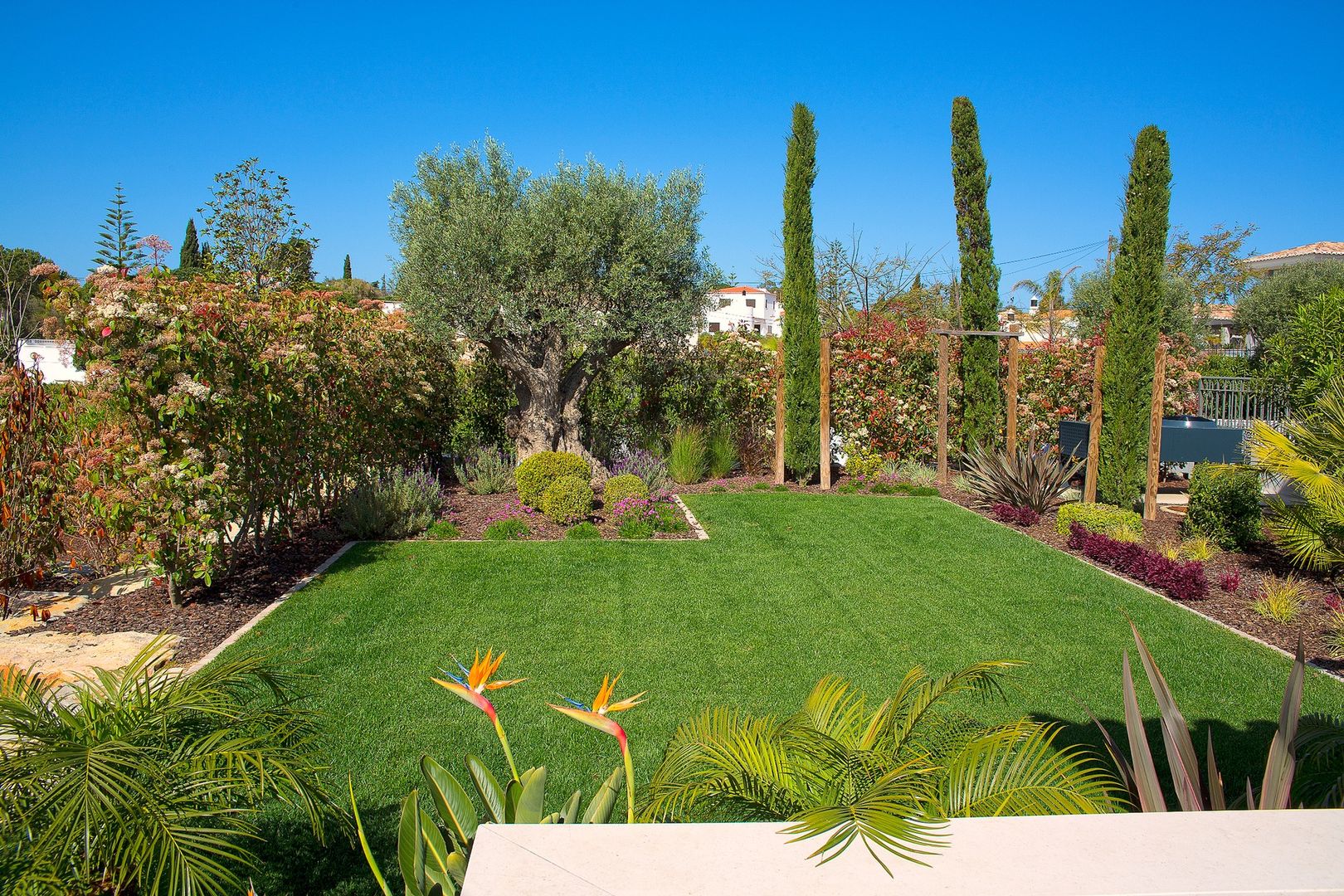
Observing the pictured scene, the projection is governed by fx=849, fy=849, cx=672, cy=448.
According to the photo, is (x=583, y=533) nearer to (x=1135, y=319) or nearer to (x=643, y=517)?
(x=643, y=517)

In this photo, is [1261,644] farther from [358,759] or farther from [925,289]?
[925,289]

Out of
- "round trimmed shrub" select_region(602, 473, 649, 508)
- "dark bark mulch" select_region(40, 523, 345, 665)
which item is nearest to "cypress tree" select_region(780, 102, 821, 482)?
"round trimmed shrub" select_region(602, 473, 649, 508)

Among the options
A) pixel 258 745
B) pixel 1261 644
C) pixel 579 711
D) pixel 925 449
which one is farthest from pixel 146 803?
pixel 925 449

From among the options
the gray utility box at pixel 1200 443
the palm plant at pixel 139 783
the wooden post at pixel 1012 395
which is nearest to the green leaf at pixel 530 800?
the palm plant at pixel 139 783

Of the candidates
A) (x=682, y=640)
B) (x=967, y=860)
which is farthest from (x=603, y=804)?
(x=682, y=640)

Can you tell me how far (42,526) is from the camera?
631 centimetres

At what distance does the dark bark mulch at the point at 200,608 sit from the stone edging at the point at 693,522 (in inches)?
143

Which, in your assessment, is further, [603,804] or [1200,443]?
[1200,443]

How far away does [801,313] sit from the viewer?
1152 centimetres

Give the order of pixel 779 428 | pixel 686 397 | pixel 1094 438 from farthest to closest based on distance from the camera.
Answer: pixel 686 397
pixel 779 428
pixel 1094 438

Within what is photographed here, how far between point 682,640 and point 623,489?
3.68 meters

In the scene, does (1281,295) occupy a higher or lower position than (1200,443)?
higher

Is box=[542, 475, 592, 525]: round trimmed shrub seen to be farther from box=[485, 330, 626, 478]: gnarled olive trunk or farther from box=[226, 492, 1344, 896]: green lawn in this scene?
box=[485, 330, 626, 478]: gnarled olive trunk

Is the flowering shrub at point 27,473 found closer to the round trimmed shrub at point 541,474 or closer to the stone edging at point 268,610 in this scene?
the stone edging at point 268,610
